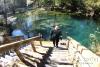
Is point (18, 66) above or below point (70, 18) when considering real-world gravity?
above

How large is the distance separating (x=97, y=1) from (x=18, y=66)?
5712 cm

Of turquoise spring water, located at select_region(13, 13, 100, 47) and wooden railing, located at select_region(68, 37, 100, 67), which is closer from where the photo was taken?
wooden railing, located at select_region(68, 37, 100, 67)

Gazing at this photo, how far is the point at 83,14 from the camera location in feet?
231

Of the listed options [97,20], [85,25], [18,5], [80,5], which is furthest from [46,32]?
[18,5]

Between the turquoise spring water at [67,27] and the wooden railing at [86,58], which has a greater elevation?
the wooden railing at [86,58]

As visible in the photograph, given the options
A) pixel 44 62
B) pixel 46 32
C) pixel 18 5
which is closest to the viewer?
pixel 44 62

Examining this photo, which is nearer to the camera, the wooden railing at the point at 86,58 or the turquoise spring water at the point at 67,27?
the wooden railing at the point at 86,58

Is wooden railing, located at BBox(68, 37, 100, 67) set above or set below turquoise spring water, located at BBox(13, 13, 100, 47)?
above

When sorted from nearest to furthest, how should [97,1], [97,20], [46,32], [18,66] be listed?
[18,66] → [46,32] → [97,20] → [97,1]

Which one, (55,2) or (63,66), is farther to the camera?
(55,2)

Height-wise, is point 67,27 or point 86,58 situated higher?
point 86,58

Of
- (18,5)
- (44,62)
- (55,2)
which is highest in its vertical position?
(44,62)

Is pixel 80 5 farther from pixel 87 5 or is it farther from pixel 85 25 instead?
pixel 85 25

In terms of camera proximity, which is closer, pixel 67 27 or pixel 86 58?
pixel 86 58
